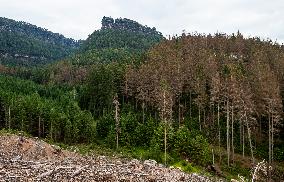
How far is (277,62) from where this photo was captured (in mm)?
104688

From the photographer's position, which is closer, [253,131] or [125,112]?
[253,131]

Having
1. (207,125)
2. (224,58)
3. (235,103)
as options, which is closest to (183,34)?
(224,58)

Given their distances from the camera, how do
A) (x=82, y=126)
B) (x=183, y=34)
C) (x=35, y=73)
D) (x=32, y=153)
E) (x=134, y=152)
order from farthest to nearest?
(x=35, y=73) < (x=183, y=34) < (x=82, y=126) < (x=134, y=152) < (x=32, y=153)

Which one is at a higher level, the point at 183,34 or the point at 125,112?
the point at 183,34

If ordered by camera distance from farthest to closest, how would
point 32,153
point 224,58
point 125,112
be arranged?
point 224,58 → point 125,112 → point 32,153

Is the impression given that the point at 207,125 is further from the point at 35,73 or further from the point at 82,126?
the point at 35,73

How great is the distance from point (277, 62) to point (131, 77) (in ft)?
112

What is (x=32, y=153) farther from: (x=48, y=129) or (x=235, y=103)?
(x=48, y=129)

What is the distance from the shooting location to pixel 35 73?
18075cm

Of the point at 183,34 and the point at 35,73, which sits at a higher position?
the point at 183,34

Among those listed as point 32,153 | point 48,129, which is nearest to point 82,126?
point 48,129

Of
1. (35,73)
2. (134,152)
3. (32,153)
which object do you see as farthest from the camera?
(35,73)

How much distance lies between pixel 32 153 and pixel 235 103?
42.2m

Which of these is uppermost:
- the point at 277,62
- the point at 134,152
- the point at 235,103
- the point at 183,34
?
the point at 183,34
